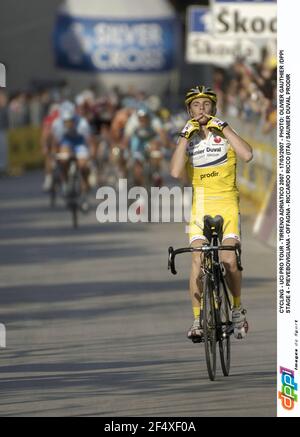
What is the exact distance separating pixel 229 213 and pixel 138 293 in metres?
5.04

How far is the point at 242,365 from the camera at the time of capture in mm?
11945

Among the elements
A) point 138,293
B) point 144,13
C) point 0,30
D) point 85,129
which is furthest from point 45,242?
point 0,30

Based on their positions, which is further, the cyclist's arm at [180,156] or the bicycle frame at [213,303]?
the cyclist's arm at [180,156]

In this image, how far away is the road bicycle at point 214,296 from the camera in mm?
11188

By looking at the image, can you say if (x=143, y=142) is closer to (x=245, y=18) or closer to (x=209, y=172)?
(x=245, y=18)

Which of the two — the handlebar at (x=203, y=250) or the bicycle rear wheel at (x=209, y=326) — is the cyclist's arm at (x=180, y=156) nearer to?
the handlebar at (x=203, y=250)

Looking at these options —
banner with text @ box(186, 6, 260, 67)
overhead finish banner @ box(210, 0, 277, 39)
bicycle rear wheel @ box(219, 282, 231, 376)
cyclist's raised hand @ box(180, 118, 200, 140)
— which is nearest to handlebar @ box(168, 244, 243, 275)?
bicycle rear wheel @ box(219, 282, 231, 376)

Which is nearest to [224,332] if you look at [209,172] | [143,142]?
[209,172]

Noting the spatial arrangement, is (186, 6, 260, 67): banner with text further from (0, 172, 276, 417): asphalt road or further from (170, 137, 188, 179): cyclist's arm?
(170, 137, 188, 179): cyclist's arm

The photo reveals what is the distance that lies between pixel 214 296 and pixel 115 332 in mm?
2521

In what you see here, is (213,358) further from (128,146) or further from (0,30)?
(0,30)

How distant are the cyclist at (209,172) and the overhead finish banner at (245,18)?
15.2 meters

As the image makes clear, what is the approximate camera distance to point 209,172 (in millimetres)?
11461

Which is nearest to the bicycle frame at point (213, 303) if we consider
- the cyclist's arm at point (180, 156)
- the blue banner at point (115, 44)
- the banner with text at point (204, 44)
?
the cyclist's arm at point (180, 156)
